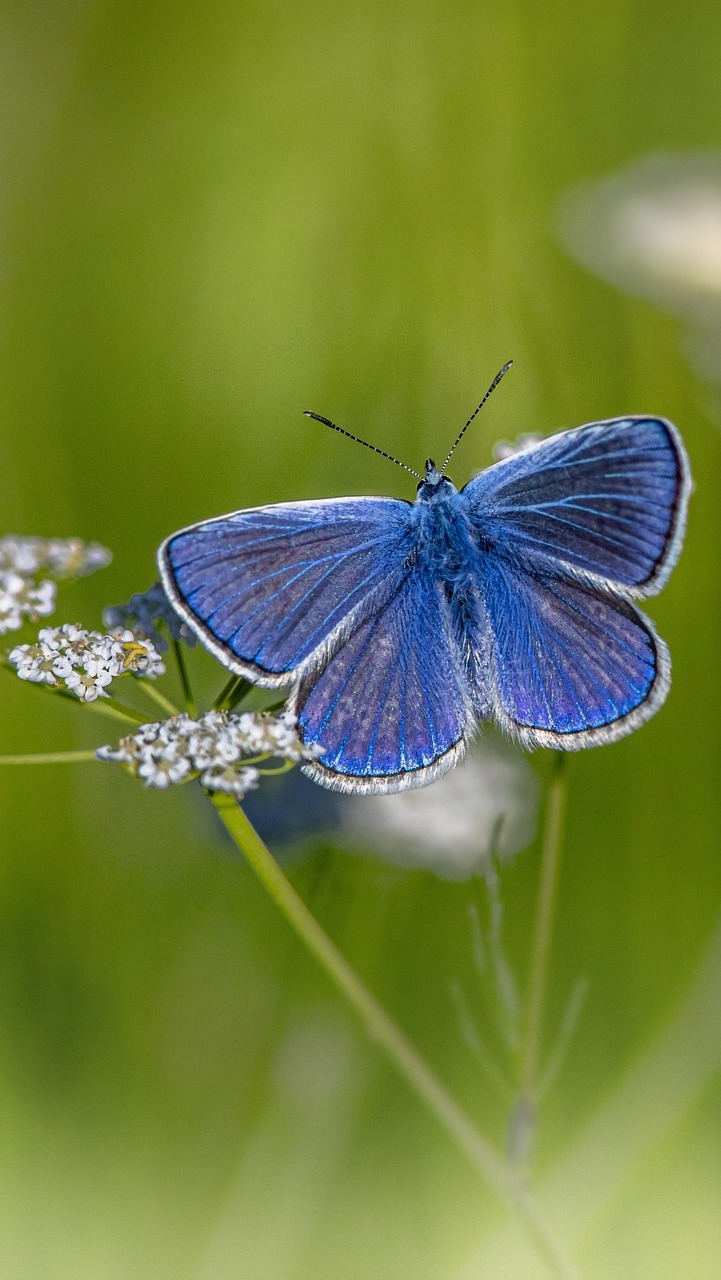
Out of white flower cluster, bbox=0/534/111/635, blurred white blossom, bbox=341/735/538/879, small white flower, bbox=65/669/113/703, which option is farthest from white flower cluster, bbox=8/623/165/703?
blurred white blossom, bbox=341/735/538/879

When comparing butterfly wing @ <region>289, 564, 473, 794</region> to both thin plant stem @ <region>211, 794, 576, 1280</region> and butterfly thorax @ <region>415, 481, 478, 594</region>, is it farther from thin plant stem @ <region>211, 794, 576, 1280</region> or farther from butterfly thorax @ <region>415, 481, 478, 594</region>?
thin plant stem @ <region>211, 794, 576, 1280</region>

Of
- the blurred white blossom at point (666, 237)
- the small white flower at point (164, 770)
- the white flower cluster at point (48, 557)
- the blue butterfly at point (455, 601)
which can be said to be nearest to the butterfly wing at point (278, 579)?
the blue butterfly at point (455, 601)

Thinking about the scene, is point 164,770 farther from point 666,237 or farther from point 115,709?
point 666,237

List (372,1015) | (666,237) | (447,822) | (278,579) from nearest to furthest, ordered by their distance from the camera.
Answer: (372,1015) < (278,579) < (447,822) < (666,237)

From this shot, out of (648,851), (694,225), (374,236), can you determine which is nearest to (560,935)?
(648,851)

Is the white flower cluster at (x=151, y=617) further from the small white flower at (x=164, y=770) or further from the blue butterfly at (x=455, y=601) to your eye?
the small white flower at (x=164, y=770)

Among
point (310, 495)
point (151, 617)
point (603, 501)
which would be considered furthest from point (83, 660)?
point (310, 495)

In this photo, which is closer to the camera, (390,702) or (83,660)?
(83,660)
